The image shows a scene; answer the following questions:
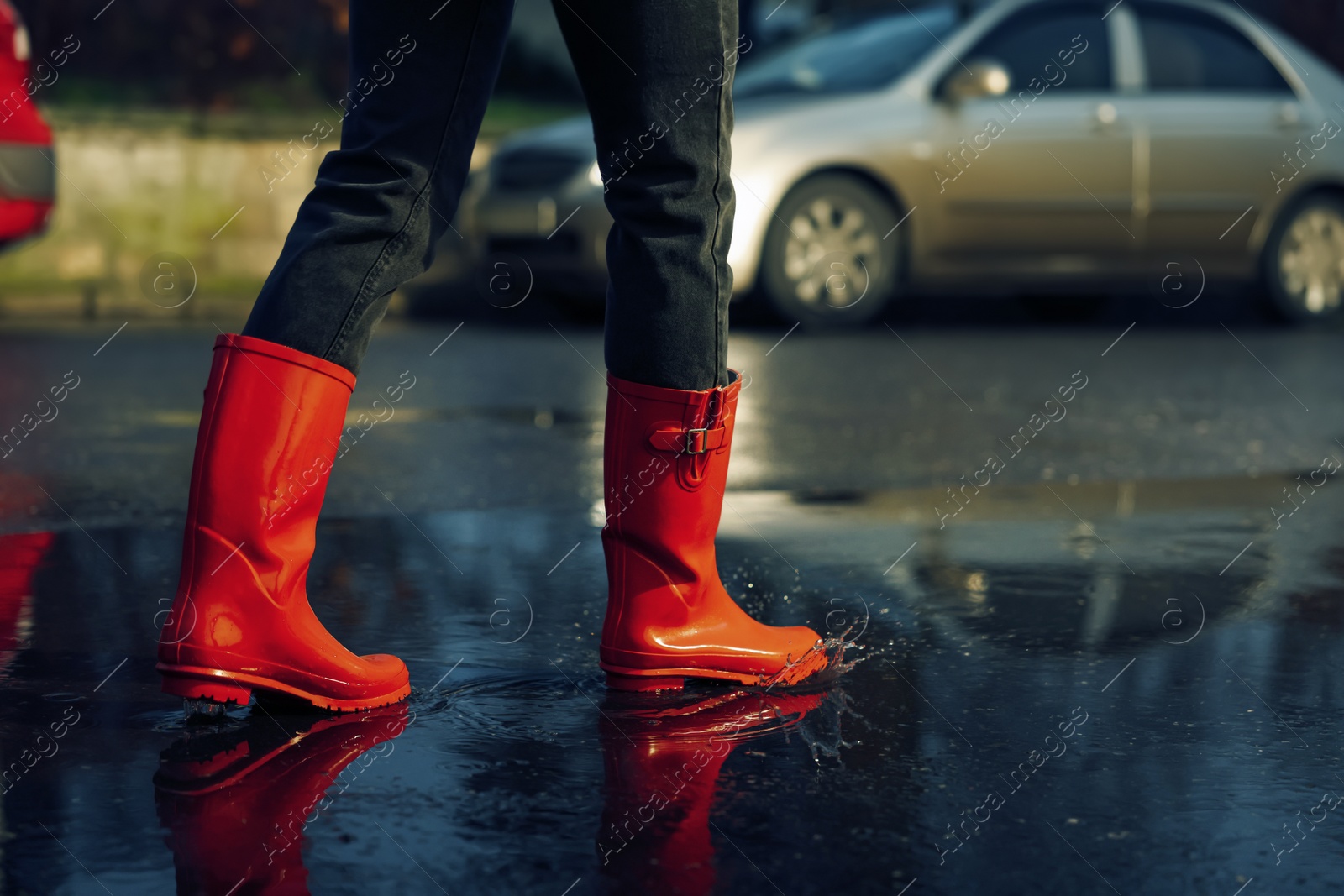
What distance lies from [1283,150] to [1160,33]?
86 cm

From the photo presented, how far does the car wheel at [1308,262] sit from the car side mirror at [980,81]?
194cm

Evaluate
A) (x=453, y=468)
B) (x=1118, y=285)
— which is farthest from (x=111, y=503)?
(x=1118, y=285)

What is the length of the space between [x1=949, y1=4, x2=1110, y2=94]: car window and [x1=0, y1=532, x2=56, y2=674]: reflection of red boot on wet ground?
644 centimetres

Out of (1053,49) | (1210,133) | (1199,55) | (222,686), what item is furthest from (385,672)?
(1199,55)

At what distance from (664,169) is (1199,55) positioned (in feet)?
26.0

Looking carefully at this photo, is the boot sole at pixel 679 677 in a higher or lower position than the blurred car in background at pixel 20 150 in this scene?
lower

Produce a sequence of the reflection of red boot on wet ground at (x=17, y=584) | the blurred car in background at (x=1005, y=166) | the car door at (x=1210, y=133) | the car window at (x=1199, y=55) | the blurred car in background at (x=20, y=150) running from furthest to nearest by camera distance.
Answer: the car window at (x=1199, y=55) < the car door at (x=1210, y=133) < the blurred car in background at (x=1005, y=166) < the blurred car in background at (x=20, y=150) < the reflection of red boot on wet ground at (x=17, y=584)

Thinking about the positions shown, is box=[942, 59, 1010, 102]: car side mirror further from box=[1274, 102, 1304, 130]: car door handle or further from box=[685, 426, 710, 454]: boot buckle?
box=[685, 426, 710, 454]: boot buckle

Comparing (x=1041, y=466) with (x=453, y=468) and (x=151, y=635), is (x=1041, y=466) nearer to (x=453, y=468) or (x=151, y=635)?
(x=453, y=468)

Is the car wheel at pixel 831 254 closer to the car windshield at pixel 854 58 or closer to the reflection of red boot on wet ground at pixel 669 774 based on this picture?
the car windshield at pixel 854 58

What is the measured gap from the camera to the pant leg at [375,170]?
92.0 inches

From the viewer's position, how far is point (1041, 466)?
486 cm

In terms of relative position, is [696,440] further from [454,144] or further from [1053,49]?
[1053,49]

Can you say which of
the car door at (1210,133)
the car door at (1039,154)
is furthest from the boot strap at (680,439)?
the car door at (1210,133)
